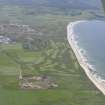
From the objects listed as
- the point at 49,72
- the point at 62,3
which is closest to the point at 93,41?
the point at 49,72

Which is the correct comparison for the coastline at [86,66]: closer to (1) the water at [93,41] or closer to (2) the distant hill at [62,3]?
(1) the water at [93,41]

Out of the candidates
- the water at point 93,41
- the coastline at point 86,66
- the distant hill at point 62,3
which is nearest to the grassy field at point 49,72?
the coastline at point 86,66

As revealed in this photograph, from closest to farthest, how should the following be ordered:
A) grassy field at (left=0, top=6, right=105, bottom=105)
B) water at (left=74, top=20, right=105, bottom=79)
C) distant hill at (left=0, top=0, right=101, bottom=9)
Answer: grassy field at (left=0, top=6, right=105, bottom=105)
water at (left=74, top=20, right=105, bottom=79)
distant hill at (left=0, top=0, right=101, bottom=9)

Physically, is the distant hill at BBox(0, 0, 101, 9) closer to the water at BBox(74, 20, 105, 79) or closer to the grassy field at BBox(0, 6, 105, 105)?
Answer: the water at BBox(74, 20, 105, 79)

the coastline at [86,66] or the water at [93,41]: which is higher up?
the coastline at [86,66]

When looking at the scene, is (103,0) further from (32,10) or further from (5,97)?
(32,10)

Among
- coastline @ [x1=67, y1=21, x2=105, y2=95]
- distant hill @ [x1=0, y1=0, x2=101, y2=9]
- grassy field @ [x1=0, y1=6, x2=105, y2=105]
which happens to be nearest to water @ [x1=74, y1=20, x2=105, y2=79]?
coastline @ [x1=67, y1=21, x2=105, y2=95]
